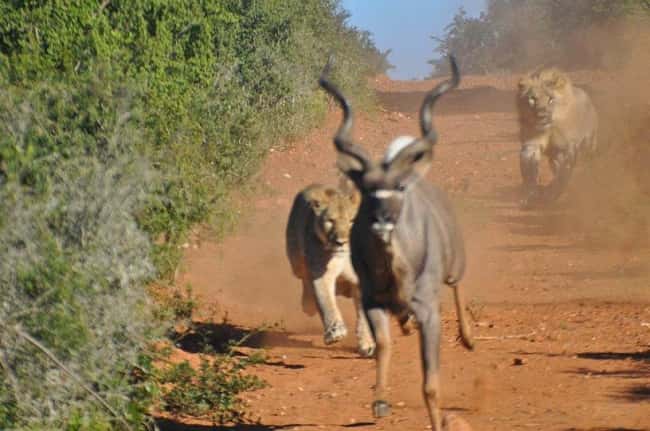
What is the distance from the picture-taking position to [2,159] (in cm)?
727

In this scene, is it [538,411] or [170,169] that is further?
[170,169]

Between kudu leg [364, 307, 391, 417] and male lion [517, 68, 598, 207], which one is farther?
male lion [517, 68, 598, 207]

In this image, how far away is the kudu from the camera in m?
7.37

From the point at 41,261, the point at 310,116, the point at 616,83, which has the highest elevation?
the point at 616,83

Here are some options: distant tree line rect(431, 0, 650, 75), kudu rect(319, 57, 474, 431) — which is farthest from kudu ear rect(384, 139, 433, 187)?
distant tree line rect(431, 0, 650, 75)

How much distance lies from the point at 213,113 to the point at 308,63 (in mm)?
10096

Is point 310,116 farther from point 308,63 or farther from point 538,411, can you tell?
point 538,411

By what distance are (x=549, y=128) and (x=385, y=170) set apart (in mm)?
11506

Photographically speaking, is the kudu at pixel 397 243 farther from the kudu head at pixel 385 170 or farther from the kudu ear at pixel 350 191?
the kudu ear at pixel 350 191

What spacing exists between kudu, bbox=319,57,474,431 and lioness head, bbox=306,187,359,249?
6.89 ft

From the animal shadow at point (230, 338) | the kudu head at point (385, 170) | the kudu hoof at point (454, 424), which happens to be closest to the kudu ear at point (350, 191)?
the animal shadow at point (230, 338)

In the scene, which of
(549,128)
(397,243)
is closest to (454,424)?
(397,243)

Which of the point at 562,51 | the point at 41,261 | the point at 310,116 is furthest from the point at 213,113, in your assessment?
the point at 562,51

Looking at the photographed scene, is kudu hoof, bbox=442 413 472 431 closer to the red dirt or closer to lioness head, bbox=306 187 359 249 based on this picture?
the red dirt
